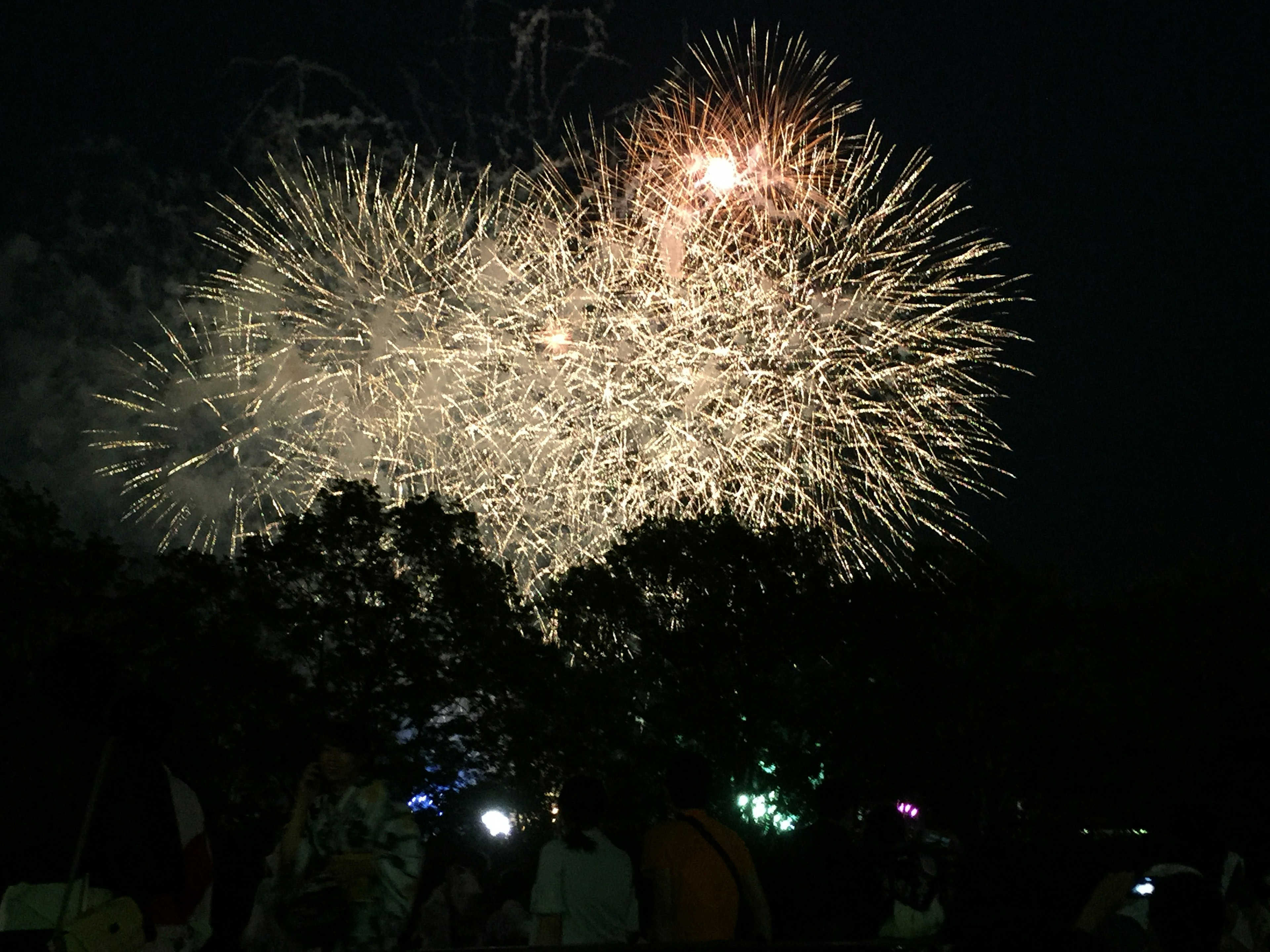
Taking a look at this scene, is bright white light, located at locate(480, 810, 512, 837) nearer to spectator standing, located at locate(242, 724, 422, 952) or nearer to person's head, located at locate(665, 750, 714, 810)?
person's head, located at locate(665, 750, 714, 810)

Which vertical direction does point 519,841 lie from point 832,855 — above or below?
above

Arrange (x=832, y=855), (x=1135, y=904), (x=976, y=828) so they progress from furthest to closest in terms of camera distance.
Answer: (x=976, y=828), (x=832, y=855), (x=1135, y=904)

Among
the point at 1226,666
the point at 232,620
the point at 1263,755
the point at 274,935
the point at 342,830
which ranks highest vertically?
the point at 1226,666

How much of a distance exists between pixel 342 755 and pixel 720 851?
1546mm

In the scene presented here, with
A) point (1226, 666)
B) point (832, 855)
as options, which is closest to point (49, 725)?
point (832, 855)

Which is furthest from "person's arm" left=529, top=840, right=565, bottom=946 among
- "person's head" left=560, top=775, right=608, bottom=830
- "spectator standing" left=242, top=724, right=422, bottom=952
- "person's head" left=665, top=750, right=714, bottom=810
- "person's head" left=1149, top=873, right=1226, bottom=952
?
"person's head" left=1149, top=873, right=1226, bottom=952

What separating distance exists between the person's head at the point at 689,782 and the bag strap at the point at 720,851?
0.19 feet

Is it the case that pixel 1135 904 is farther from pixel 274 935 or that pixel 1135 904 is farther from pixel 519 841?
pixel 519 841

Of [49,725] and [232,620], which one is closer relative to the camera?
[49,725]

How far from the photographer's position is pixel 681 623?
27.1 metres

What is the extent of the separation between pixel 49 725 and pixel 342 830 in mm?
943

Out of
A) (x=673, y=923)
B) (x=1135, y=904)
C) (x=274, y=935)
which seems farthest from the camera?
(x=673, y=923)

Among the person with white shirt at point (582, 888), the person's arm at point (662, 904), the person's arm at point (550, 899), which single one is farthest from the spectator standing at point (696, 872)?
the person's arm at point (550, 899)

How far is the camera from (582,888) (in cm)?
488
